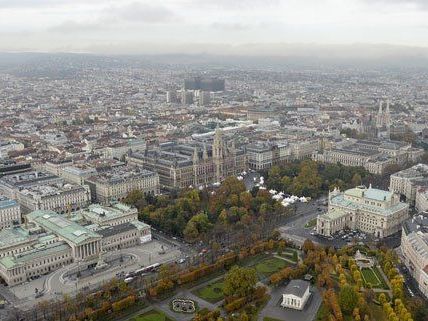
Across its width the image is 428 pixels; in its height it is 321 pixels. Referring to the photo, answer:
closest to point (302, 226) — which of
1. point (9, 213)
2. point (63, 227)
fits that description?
point (63, 227)

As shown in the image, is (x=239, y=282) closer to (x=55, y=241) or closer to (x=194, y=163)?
(x=55, y=241)

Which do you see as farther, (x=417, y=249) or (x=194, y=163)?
(x=194, y=163)

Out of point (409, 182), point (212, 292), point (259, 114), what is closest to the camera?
point (212, 292)

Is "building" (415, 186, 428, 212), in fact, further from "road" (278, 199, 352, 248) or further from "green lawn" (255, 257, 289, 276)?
"green lawn" (255, 257, 289, 276)

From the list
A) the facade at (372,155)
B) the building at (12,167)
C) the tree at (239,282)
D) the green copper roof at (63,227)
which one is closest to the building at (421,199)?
the facade at (372,155)

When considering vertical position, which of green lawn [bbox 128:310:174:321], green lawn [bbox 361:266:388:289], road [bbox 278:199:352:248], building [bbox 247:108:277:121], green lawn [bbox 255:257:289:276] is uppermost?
building [bbox 247:108:277:121]

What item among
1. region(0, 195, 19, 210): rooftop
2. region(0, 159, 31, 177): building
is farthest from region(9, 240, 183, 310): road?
region(0, 159, 31, 177): building
